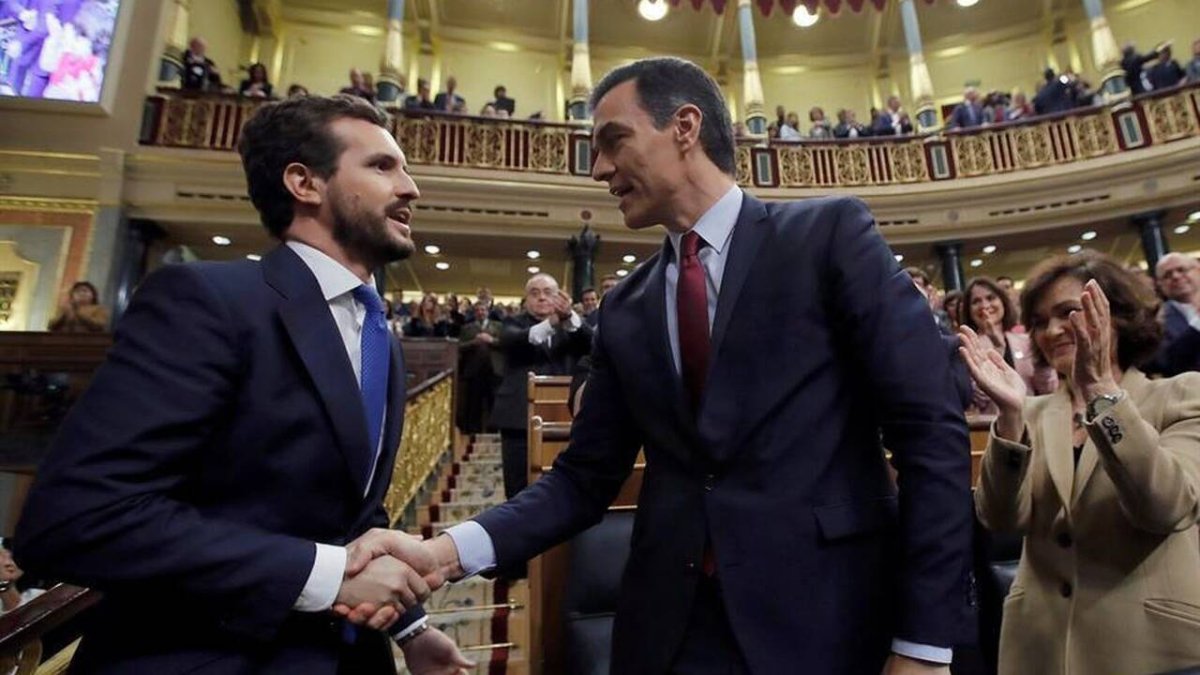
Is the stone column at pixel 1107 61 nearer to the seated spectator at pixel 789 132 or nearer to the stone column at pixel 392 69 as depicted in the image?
the seated spectator at pixel 789 132

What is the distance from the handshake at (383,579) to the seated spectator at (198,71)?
9.28 m

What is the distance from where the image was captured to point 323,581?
860 mm

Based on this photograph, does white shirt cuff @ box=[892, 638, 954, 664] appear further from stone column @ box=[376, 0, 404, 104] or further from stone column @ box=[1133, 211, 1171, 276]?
stone column @ box=[376, 0, 404, 104]

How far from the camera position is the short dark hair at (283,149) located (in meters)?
1.11

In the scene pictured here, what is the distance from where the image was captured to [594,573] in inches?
73.7

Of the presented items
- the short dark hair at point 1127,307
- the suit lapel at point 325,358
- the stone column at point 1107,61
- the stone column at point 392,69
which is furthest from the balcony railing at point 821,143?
the suit lapel at point 325,358

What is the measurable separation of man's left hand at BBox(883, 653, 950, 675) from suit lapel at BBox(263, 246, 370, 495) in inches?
31.2

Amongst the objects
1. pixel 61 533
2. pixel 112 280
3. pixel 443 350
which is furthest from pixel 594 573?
pixel 112 280

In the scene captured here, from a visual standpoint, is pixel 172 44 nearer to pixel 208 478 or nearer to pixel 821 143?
pixel 821 143

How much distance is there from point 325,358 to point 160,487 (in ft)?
0.85

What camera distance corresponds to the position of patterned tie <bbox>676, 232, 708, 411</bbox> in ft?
3.30

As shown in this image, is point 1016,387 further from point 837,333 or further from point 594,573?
point 594,573

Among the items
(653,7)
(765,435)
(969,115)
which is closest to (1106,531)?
(765,435)

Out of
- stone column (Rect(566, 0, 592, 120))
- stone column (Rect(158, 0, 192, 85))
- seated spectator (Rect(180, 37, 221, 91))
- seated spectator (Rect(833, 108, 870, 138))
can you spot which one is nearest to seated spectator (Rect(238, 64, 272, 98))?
seated spectator (Rect(180, 37, 221, 91))
